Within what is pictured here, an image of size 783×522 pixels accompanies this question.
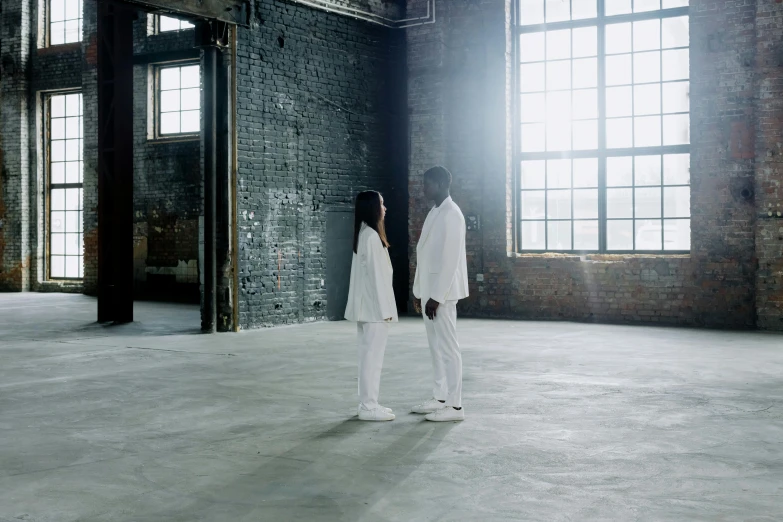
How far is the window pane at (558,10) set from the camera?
38.8 ft

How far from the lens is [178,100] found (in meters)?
15.8

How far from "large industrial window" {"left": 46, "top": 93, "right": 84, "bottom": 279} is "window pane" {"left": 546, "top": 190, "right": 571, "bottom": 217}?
10.6 meters

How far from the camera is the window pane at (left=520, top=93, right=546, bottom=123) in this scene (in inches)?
473

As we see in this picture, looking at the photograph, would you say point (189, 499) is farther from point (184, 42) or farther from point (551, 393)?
point (184, 42)

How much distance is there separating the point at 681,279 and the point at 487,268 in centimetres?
273

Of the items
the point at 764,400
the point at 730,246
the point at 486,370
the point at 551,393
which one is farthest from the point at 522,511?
the point at 730,246

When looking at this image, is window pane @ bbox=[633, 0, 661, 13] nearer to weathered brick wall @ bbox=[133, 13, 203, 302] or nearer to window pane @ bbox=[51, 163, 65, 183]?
weathered brick wall @ bbox=[133, 13, 203, 302]

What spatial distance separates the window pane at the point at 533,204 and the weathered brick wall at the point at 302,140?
1.95 m

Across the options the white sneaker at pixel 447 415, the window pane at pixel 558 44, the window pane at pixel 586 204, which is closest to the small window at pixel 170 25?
the window pane at pixel 558 44

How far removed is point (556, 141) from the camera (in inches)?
468

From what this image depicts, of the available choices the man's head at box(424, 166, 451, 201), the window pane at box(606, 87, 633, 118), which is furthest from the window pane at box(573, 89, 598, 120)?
the man's head at box(424, 166, 451, 201)

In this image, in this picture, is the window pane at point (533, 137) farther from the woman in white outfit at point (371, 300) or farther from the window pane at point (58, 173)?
the window pane at point (58, 173)

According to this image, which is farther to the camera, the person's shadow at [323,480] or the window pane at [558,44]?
the window pane at [558,44]

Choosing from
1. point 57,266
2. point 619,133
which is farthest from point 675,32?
point 57,266
